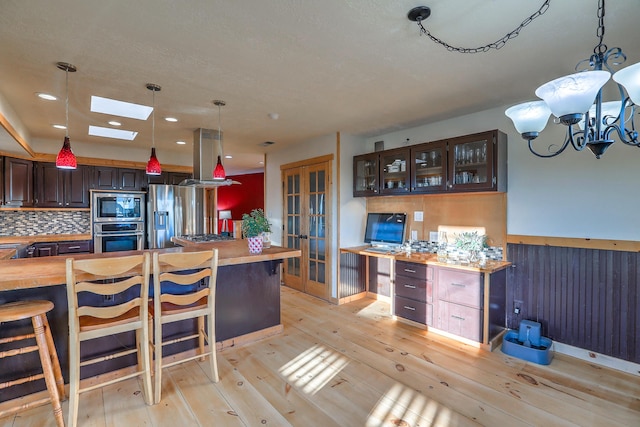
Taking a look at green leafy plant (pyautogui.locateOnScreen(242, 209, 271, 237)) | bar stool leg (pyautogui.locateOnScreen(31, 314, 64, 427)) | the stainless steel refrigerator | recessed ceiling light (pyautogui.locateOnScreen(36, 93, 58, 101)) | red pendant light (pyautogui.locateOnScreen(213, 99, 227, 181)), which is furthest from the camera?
the stainless steel refrigerator

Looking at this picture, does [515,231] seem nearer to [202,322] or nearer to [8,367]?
[202,322]

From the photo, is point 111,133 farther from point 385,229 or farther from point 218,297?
point 385,229

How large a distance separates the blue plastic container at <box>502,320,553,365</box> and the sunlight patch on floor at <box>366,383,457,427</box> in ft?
4.01

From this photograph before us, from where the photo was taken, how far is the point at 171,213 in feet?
17.7

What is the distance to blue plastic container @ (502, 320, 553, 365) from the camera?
8.93ft

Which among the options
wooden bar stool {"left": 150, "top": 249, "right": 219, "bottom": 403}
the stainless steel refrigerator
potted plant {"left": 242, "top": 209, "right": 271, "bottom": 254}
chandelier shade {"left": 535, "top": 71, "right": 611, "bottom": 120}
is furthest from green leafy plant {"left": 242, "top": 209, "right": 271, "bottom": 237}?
the stainless steel refrigerator

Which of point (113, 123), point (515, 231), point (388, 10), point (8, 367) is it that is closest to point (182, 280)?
point (8, 367)

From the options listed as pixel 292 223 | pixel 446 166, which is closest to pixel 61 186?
pixel 292 223

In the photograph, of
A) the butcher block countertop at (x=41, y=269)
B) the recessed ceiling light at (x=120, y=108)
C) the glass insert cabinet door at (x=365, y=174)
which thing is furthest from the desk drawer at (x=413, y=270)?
the recessed ceiling light at (x=120, y=108)

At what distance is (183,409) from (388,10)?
9.25 ft

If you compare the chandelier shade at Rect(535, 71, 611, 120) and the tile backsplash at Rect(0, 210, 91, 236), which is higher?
the chandelier shade at Rect(535, 71, 611, 120)

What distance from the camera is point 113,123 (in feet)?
13.0

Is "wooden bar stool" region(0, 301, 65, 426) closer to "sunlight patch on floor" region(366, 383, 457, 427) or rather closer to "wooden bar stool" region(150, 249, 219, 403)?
"wooden bar stool" region(150, 249, 219, 403)

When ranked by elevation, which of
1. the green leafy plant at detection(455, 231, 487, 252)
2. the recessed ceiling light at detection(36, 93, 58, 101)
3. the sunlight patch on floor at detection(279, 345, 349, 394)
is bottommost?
the sunlight patch on floor at detection(279, 345, 349, 394)
